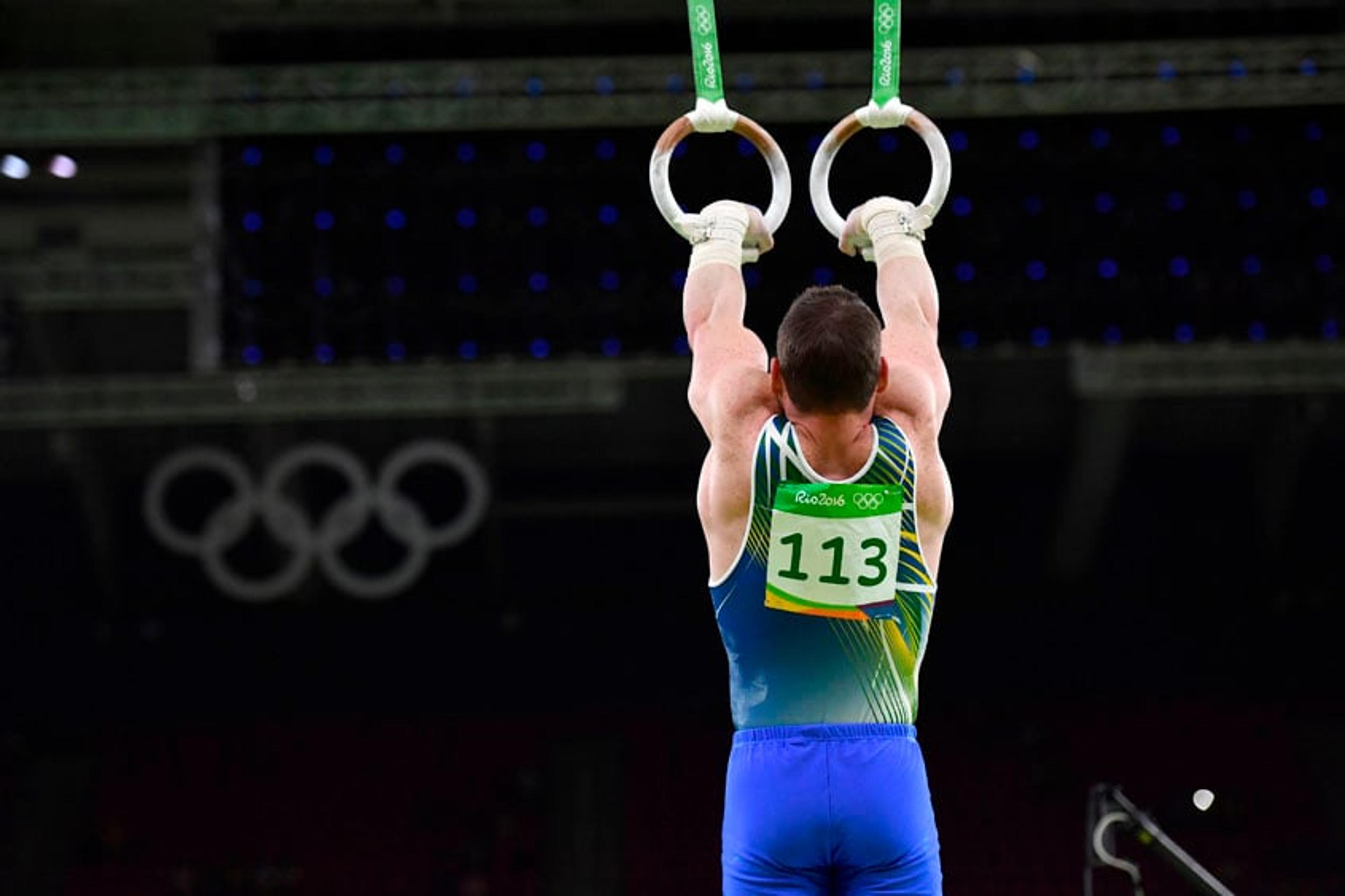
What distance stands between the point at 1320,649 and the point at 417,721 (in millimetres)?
8245

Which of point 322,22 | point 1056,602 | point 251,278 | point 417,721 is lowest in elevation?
point 417,721

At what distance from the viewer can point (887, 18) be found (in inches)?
140

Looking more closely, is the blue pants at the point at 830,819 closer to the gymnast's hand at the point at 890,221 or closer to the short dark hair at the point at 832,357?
the short dark hair at the point at 832,357

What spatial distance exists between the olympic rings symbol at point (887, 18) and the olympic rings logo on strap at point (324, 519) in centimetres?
1131

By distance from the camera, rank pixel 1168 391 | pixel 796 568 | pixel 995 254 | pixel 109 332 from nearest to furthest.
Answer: pixel 796 568
pixel 1168 391
pixel 995 254
pixel 109 332

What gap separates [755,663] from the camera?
297cm

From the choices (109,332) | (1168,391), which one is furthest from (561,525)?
(1168,391)

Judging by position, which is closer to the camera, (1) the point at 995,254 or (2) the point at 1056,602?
(1) the point at 995,254

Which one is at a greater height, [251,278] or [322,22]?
[322,22]

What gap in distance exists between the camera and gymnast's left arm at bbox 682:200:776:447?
3.02 meters

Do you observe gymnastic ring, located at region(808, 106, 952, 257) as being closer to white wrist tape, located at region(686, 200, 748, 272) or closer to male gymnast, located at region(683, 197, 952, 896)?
white wrist tape, located at region(686, 200, 748, 272)

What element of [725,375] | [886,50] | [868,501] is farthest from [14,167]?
[868,501]

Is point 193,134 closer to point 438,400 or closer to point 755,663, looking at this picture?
point 438,400

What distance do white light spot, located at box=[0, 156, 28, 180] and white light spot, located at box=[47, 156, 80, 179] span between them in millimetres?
211
